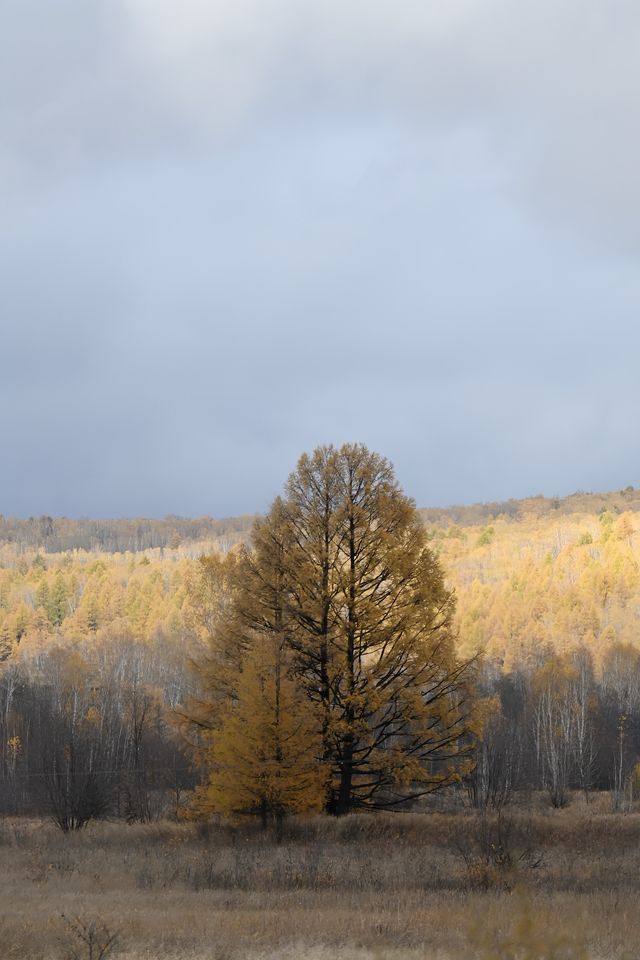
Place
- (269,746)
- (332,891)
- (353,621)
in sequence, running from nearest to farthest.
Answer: (332,891)
(269,746)
(353,621)

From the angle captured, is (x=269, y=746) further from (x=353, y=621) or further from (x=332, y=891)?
(x=332, y=891)

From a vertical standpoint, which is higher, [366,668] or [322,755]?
[366,668]

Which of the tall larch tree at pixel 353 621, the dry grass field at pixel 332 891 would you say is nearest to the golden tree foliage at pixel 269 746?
the tall larch tree at pixel 353 621

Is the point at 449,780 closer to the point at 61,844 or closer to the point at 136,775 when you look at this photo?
the point at 61,844

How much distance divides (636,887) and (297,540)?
12.4 metres

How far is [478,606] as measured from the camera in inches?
5910

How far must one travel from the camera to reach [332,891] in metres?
16.9

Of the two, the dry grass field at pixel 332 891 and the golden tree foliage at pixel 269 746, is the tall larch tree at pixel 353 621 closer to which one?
the golden tree foliage at pixel 269 746

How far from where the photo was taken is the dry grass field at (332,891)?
11.6 m

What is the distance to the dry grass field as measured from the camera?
38.0 ft

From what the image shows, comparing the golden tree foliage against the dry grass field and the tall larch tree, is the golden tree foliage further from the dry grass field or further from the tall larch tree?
the dry grass field

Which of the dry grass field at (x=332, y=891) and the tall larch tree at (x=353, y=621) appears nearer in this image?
the dry grass field at (x=332, y=891)

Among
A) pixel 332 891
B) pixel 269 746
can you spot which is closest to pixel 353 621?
pixel 269 746

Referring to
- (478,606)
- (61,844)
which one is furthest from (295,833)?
(478,606)
